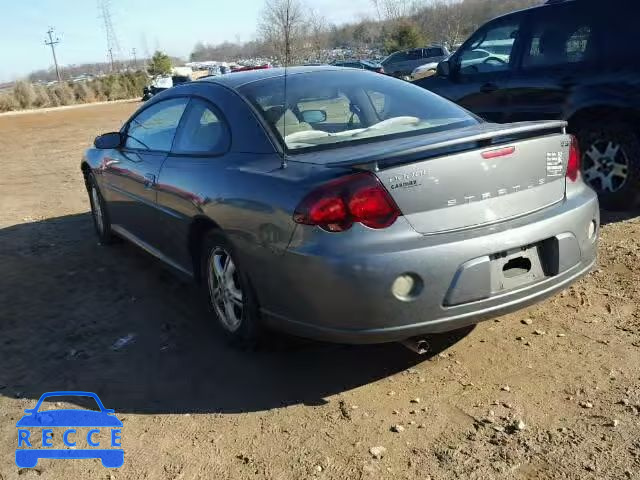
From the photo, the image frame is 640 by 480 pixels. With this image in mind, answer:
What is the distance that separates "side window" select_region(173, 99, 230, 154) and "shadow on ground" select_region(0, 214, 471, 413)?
1.12m

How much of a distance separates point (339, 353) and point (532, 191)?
4.43 ft

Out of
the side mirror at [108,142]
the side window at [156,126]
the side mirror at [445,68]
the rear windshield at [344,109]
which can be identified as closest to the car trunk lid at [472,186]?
the rear windshield at [344,109]

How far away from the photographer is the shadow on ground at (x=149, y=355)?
3.24 meters

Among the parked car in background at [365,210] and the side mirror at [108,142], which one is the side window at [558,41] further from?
the side mirror at [108,142]

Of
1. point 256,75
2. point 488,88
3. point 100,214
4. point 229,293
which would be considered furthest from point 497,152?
point 100,214

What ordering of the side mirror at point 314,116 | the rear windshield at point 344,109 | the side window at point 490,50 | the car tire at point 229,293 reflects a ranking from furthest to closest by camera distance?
the side window at point 490,50 < the side mirror at point 314,116 < the rear windshield at point 344,109 < the car tire at point 229,293

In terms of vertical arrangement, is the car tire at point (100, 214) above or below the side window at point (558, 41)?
below

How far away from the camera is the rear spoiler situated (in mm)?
2812

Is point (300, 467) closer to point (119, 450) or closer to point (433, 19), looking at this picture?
point (119, 450)

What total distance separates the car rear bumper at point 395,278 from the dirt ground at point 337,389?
1.31 feet

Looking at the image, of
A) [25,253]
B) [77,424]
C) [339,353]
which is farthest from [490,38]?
[77,424]

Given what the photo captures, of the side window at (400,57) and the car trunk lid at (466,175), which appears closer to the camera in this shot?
the car trunk lid at (466,175)

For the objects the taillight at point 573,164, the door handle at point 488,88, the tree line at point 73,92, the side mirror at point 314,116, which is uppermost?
the side mirror at point 314,116

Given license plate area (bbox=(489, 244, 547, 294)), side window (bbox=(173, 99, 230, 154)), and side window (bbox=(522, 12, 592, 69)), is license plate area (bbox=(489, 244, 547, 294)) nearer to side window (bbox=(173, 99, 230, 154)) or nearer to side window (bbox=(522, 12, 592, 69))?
side window (bbox=(173, 99, 230, 154))
